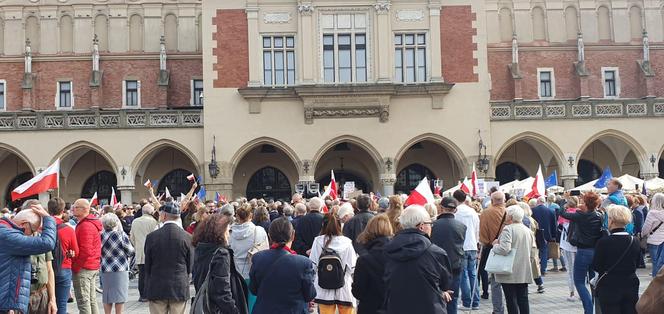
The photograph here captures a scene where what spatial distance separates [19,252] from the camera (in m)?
6.92

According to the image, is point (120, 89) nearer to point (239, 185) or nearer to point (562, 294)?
point (239, 185)

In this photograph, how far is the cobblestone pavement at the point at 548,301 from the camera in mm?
11412

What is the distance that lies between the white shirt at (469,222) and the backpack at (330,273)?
3691 mm

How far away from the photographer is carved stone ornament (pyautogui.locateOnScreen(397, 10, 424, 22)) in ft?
95.4

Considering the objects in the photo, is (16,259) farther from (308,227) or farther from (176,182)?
(176,182)

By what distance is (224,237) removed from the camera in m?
7.16

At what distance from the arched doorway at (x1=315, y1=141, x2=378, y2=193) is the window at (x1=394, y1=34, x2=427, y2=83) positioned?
392 centimetres

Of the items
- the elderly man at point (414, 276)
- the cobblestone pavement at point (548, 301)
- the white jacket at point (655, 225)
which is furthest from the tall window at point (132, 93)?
the elderly man at point (414, 276)

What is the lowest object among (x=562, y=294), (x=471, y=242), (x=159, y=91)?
(x=562, y=294)

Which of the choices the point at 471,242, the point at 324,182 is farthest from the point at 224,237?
the point at 324,182

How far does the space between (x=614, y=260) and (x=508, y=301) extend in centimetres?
211

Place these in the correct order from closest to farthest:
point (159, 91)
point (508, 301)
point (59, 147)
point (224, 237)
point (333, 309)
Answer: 1. point (224, 237)
2. point (333, 309)
3. point (508, 301)
4. point (59, 147)
5. point (159, 91)

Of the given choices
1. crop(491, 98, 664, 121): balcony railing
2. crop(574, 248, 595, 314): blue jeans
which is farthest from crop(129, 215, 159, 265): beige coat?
crop(491, 98, 664, 121): balcony railing

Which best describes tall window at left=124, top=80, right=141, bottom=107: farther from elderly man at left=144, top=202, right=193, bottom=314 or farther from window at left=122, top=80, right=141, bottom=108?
elderly man at left=144, top=202, right=193, bottom=314
